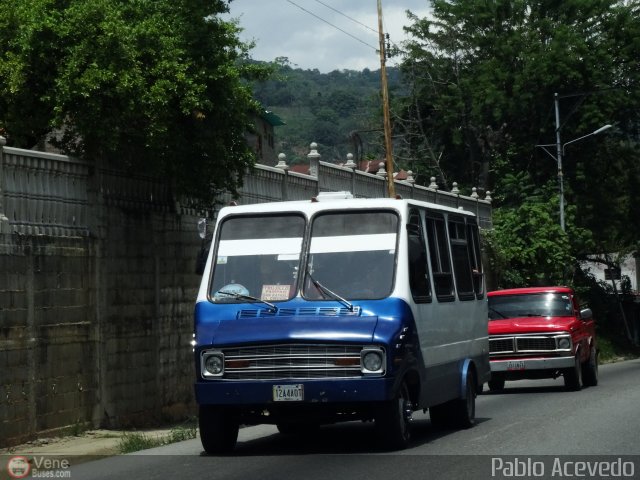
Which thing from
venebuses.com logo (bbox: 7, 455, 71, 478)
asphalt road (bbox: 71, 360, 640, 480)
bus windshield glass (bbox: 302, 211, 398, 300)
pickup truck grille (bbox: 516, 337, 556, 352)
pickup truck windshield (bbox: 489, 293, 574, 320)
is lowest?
asphalt road (bbox: 71, 360, 640, 480)

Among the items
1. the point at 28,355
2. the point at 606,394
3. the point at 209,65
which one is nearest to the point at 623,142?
the point at 606,394

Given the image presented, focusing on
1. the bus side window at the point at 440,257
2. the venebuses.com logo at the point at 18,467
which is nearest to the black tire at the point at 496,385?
the bus side window at the point at 440,257

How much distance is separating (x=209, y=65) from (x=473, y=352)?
5499 mm

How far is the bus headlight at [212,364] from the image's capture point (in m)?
12.4

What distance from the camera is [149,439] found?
14.6 metres

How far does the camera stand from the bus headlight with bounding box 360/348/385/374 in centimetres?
1201

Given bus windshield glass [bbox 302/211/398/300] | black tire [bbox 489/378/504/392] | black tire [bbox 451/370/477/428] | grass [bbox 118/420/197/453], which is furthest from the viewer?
black tire [bbox 489/378/504/392]

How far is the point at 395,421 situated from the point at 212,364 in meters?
1.91

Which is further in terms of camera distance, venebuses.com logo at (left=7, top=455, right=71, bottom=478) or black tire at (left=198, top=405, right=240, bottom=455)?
black tire at (left=198, top=405, right=240, bottom=455)

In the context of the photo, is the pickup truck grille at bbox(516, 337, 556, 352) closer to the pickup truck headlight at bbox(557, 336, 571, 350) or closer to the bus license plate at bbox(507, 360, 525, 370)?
the pickup truck headlight at bbox(557, 336, 571, 350)

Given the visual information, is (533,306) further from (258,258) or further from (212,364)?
(212,364)

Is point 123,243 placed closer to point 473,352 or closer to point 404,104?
point 473,352

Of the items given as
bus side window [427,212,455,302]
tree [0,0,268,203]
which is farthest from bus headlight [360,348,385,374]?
tree [0,0,268,203]

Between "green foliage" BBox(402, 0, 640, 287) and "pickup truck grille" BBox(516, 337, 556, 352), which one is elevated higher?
"green foliage" BBox(402, 0, 640, 287)
